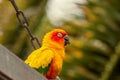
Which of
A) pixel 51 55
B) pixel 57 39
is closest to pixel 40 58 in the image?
pixel 51 55

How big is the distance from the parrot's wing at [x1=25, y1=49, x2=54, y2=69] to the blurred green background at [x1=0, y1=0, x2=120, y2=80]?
181 centimetres

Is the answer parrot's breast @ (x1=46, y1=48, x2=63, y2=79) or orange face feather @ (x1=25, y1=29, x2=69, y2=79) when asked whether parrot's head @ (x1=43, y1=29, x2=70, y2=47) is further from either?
parrot's breast @ (x1=46, y1=48, x2=63, y2=79)

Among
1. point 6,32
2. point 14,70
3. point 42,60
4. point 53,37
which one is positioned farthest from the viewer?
point 6,32

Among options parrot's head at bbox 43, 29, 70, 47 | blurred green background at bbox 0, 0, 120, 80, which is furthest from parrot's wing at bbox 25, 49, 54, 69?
blurred green background at bbox 0, 0, 120, 80

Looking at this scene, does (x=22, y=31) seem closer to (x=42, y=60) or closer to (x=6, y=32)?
(x=6, y=32)

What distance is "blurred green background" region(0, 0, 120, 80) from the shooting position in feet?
23.1

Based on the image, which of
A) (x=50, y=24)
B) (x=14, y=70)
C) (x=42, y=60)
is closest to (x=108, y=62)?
(x=50, y=24)

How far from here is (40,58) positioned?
500cm

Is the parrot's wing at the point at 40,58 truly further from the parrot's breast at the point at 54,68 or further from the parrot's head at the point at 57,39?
the parrot's head at the point at 57,39

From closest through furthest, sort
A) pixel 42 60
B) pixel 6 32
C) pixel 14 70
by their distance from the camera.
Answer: pixel 14 70 → pixel 42 60 → pixel 6 32

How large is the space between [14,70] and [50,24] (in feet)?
11.5

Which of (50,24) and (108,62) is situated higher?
(50,24)

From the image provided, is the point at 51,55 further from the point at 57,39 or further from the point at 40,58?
the point at 57,39

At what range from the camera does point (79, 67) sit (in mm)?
7199
